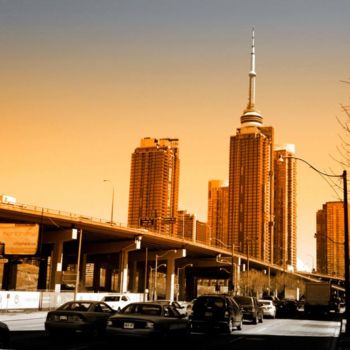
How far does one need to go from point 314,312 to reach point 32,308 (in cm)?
2569

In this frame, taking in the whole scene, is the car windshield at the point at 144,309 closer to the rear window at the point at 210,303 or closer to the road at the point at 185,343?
the road at the point at 185,343

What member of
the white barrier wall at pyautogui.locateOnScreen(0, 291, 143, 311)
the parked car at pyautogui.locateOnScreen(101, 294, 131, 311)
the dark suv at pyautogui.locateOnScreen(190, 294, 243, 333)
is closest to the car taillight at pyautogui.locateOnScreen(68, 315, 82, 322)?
the dark suv at pyautogui.locateOnScreen(190, 294, 243, 333)

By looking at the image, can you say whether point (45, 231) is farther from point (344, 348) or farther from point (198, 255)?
point (344, 348)

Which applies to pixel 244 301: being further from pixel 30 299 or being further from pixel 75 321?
pixel 30 299

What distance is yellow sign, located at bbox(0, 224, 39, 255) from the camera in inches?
2430

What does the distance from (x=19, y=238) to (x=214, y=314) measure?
136ft

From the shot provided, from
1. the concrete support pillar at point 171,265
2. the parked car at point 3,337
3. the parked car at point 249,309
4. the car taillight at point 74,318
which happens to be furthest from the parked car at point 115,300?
the concrete support pillar at point 171,265

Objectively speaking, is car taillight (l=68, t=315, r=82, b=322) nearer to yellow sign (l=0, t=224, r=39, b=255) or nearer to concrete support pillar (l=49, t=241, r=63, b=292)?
yellow sign (l=0, t=224, r=39, b=255)

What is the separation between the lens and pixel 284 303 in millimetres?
62594

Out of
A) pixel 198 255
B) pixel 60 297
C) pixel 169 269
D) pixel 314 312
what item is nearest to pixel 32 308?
pixel 60 297

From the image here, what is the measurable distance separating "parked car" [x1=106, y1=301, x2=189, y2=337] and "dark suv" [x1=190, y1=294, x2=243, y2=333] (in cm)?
715

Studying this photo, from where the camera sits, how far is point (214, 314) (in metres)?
25.0

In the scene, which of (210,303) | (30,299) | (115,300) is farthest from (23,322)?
(30,299)

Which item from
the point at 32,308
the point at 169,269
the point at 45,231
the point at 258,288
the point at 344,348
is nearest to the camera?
the point at 344,348
